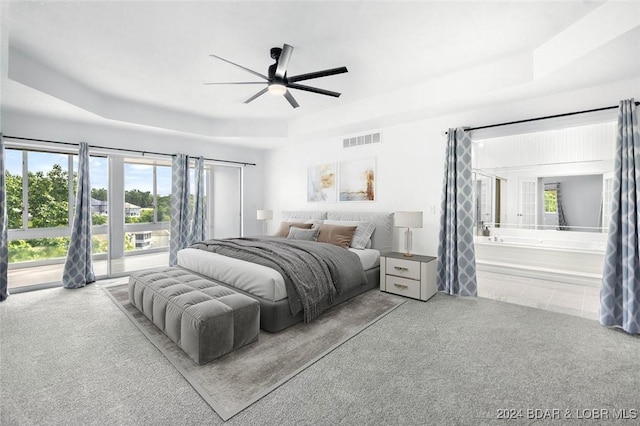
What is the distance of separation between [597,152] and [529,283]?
2711 mm

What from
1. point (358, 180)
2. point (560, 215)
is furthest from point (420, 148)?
point (560, 215)

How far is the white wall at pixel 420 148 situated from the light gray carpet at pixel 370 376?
1.91 metres

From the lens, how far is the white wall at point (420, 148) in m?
3.29

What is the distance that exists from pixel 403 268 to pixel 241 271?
210 centimetres

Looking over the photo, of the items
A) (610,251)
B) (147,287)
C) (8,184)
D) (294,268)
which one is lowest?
(147,287)

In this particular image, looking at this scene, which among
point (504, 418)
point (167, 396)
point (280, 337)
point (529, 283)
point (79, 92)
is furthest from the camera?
point (529, 283)

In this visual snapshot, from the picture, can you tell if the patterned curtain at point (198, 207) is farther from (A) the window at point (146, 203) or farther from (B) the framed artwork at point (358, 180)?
(B) the framed artwork at point (358, 180)

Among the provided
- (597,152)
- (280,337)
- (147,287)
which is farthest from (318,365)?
(597,152)

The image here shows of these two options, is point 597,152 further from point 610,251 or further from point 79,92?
point 79,92

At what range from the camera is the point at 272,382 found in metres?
1.97

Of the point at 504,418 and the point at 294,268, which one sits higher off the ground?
the point at 294,268

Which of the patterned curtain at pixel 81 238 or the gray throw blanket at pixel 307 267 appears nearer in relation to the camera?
the gray throw blanket at pixel 307 267

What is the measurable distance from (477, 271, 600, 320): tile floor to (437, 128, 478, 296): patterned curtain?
375 millimetres

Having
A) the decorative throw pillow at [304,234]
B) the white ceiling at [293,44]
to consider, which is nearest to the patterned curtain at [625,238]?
the white ceiling at [293,44]
